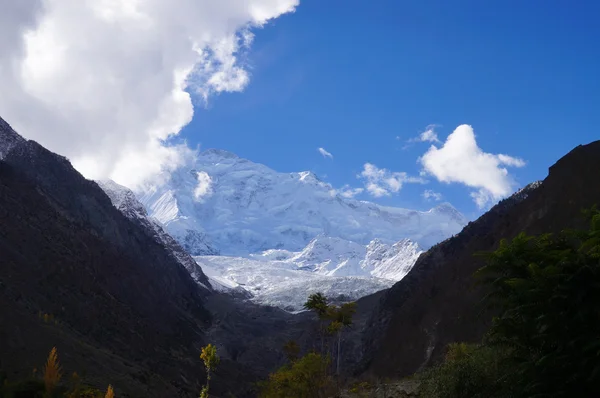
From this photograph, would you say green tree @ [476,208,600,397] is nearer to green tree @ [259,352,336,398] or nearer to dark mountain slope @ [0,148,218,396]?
green tree @ [259,352,336,398]

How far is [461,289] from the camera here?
85.8 metres

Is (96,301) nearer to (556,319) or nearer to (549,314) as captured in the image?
(549,314)

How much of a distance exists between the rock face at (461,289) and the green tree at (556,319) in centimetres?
4064

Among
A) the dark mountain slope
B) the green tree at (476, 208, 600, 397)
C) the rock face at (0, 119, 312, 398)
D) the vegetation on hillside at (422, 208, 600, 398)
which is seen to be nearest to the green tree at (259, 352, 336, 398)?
the vegetation on hillside at (422, 208, 600, 398)

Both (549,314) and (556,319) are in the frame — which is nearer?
(556,319)

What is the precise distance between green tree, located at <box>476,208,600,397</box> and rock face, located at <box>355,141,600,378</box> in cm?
4064

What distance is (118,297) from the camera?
129 metres

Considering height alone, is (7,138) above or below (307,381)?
above

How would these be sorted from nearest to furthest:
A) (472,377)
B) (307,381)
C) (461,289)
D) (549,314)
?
(549,314) < (472,377) < (307,381) < (461,289)

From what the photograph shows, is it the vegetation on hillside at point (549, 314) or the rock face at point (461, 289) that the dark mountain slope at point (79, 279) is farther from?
the vegetation on hillside at point (549, 314)

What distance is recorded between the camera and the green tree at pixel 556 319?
56.2 ft

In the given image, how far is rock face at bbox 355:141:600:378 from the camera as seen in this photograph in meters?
72.3

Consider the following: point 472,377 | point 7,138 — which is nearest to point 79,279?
point 7,138

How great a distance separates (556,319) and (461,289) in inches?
2766
